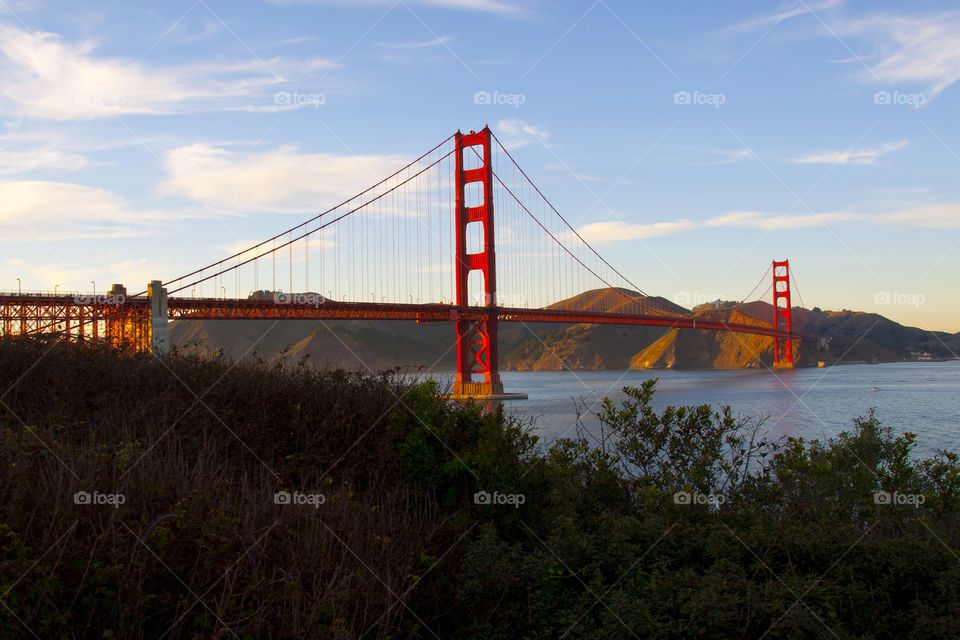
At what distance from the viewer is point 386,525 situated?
5488 millimetres

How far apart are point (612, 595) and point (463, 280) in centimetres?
4500

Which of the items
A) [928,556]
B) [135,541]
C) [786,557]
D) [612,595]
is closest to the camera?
[135,541]

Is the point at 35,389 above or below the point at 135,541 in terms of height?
above

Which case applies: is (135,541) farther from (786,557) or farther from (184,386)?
(786,557)

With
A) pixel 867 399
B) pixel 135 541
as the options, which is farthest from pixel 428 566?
pixel 867 399

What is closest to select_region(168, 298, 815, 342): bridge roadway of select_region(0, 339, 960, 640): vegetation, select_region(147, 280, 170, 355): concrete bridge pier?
select_region(147, 280, 170, 355): concrete bridge pier

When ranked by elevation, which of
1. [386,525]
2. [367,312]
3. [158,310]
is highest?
[367,312]

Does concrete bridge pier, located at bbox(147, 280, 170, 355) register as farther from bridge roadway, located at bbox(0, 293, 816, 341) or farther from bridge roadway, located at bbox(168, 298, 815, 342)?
bridge roadway, located at bbox(168, 298, 815, 342)

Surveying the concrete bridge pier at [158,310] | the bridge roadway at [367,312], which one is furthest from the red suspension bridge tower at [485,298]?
the concrete bridge pier at [158,310]

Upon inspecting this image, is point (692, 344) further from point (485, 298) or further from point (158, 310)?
Answer: point (158, 310)

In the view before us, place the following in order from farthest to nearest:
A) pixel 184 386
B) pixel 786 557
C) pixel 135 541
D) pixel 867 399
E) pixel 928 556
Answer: pixel 867 399, pixel 184 386, pixel 786 557, pixel 928 556, pixel 135 541

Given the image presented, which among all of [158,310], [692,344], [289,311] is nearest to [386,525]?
[158,310]

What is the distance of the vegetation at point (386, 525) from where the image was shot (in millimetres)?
3977

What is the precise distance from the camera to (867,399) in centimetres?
4800
